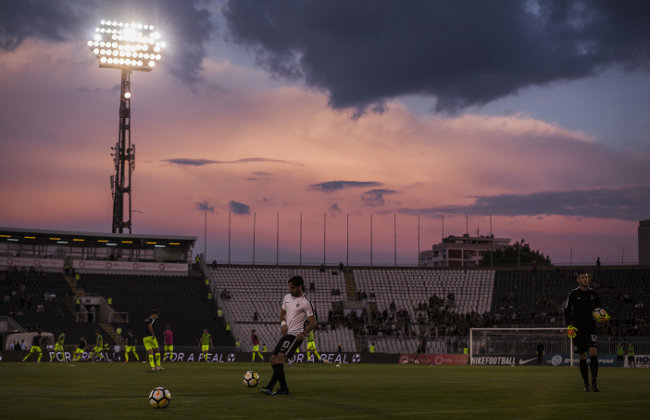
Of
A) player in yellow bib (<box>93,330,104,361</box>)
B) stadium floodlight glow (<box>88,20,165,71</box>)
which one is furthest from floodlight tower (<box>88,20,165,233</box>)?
player in yellow bib (<box>93,330,104,361</box>)

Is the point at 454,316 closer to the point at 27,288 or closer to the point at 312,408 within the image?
the point at 27,288

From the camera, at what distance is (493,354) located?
53250 millimetres

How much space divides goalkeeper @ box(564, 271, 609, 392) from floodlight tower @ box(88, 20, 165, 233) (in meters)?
62.2

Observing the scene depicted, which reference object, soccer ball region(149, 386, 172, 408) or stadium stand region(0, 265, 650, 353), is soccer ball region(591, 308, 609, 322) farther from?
stadium stand region(0, 265, 650, 353)

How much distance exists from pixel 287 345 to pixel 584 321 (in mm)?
7015

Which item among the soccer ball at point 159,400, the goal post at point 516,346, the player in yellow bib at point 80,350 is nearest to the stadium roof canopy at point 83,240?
the player in yellow bib at point 80,350

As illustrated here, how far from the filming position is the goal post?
51.6m

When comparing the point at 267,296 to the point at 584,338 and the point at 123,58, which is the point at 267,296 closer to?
the point at 123,58

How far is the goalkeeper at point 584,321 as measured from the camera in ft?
59.3

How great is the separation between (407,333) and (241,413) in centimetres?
5926

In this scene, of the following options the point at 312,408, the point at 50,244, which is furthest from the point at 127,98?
the point at 312,408

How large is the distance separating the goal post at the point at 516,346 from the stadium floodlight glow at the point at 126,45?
40.4 metres

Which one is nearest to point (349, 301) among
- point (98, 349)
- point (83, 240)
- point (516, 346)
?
point (83, 240)

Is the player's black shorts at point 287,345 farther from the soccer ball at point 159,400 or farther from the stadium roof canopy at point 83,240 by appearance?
the stadium roof canopy at point 83,240
